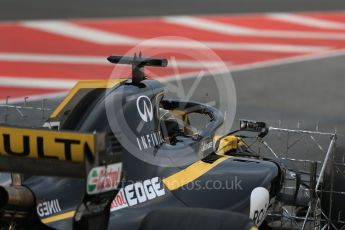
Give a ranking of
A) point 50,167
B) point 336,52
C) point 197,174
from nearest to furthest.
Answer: point 50,167 < point 197,174 < point 336,52

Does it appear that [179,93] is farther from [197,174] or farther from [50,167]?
[50,167]

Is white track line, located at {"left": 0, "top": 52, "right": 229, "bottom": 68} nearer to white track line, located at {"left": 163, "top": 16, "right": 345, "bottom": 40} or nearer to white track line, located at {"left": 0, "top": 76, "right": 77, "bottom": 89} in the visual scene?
white track line, located at {"left": 0, "top": 76, "right": 77, "bottom": 89}

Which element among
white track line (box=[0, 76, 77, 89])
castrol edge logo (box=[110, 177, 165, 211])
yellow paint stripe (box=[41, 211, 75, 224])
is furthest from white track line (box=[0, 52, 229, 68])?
yellow paint stripe (box=[41, 211, 75, 224])

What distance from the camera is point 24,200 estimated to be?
530 cm

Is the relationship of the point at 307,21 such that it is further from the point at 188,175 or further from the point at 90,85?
the point at 90,85

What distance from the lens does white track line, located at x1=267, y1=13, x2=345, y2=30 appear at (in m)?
21.5

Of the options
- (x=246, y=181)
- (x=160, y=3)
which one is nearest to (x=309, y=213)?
(x=246, y=181)

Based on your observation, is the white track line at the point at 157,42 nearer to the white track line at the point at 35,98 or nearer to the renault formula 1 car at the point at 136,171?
the white track line at the point at 35,98

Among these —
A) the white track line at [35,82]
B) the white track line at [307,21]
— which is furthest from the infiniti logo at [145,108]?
the white track line at [307,21]

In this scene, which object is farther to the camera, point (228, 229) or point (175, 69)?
point (175, 69)

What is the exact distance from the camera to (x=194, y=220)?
5191 mm

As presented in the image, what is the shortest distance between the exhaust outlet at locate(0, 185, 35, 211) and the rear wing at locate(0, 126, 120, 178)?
0.30m

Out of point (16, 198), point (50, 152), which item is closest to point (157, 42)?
point (16, 198)

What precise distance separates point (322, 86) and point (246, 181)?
9099 mm
